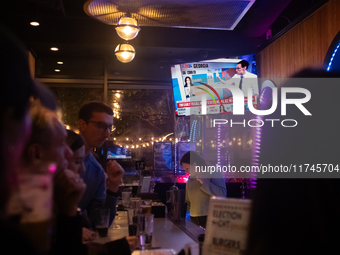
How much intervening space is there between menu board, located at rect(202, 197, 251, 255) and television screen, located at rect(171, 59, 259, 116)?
396cm

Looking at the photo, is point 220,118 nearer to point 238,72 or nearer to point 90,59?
point 238,72

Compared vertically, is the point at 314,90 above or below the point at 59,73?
below

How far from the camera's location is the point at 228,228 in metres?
0.84

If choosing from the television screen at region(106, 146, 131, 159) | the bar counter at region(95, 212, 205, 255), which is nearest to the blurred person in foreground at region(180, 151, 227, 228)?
the bar counter at region(95, 212, 205, 255)

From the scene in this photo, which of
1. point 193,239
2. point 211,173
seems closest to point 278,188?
point 193,239

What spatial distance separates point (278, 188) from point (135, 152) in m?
5.20

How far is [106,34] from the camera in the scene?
5.11m

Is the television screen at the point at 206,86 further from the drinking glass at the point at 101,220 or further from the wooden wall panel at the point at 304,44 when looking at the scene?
the drinking glass at the point at 101,220

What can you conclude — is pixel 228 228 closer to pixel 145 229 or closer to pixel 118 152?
pixel 145 229

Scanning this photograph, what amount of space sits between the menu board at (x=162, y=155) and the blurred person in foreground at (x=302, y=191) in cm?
514

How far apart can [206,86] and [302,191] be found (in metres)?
4.22

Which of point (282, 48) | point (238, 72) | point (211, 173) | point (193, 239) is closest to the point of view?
point (193, 239)

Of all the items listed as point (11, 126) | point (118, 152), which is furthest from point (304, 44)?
point (11, 126)

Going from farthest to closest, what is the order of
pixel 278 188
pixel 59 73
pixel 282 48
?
pixel 59 73
pixel 282 48
pixel 278 188
